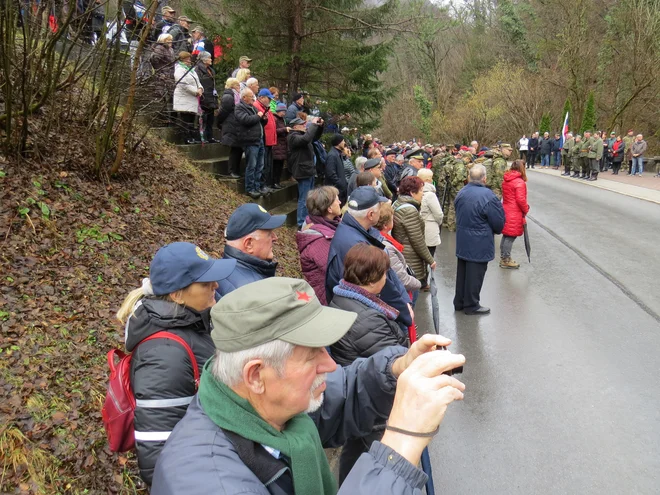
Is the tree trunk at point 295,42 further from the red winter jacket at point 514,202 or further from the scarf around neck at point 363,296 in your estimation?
the scarf around neck at point 363,296

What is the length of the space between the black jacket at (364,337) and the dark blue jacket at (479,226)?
3.96 m

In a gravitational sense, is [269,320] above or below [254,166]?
below

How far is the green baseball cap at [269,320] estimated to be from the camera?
1.48 m

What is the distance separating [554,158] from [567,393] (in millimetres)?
32307

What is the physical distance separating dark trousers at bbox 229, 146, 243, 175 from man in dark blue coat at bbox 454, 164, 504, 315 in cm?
474

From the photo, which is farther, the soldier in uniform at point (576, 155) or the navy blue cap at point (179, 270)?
the soldier in uniform at point (576, 155)

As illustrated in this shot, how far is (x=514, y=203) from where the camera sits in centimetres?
914

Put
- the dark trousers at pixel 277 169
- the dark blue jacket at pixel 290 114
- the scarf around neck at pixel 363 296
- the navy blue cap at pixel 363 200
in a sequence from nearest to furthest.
A: the scarf around neck at pixel 363 296 < the navy blue cap at pixel 363 200 < the dark blue jacket at pixel 290 114 < the dark trousers at pixel 277 169

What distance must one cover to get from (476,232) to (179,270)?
5193mm

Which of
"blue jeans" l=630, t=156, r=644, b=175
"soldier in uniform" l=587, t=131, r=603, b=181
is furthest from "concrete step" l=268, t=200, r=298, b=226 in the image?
"blue jeans" l=630, t=156, r=644, b=175

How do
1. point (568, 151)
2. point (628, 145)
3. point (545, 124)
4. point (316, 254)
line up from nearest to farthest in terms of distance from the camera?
point (316, 254), point (628, 145), point (568, 151), point (545, 124)

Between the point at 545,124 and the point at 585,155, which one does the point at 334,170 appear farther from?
the point at 545,124

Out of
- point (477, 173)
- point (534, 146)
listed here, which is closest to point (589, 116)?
point (534, 146)

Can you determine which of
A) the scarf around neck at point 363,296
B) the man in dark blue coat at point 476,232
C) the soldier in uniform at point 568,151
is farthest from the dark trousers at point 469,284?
the soldier in uniform at point 568,151
